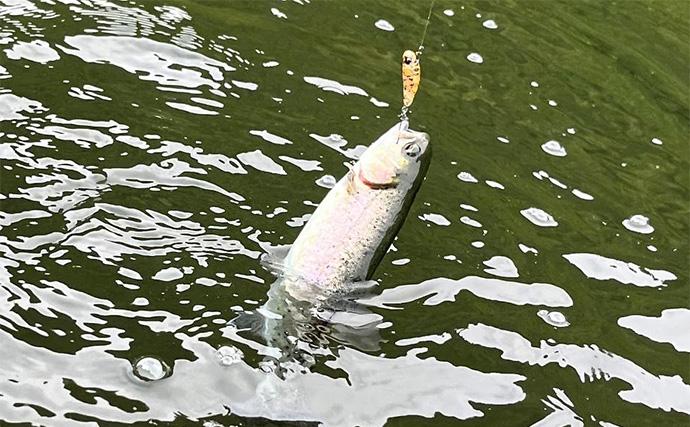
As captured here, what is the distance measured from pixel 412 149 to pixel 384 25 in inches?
142

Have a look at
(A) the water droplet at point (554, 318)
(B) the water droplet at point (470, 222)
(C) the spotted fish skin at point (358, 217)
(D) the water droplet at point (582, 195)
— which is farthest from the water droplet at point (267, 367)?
(D) the water droplet at point (582, 195)

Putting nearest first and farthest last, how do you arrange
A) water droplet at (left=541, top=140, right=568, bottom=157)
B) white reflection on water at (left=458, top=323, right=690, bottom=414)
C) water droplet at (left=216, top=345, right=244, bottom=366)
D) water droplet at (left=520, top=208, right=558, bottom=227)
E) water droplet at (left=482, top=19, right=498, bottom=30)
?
water droplet at (left=216, top=345, right=244, bottom=366) → white reflection on water at (left=458, top=323, right=690, bottom=414) → water droplet at (left=520, top=208, right=558, bottom=227) → water droplet at (left=541, top=140, right=568, bottom=157) → water droplet at (left=482, top=19, right=498, bottom=30)

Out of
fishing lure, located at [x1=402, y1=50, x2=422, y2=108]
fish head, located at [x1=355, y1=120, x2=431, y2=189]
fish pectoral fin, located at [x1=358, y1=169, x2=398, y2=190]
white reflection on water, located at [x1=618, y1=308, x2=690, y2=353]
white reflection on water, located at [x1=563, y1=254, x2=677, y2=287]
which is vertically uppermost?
fishing lure, located at [x1=402, y1=50, x2=422, y2=108]

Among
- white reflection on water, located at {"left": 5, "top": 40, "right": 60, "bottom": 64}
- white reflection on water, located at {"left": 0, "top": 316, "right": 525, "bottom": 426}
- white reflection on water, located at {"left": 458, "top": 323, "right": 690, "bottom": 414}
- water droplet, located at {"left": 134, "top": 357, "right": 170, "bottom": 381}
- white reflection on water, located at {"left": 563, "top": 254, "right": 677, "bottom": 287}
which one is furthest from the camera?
white reflection on water, located at {"left": 5, "top": 40, "right": 60, "bottom": 64}

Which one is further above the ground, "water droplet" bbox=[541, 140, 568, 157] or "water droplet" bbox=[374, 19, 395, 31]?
"water droplet" bbox=[374, 19, 395, 31]

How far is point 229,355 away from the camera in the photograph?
3746 mm

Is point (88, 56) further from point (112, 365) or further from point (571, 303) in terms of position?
point (571, 303)

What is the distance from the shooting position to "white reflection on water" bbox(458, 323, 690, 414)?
166 inches

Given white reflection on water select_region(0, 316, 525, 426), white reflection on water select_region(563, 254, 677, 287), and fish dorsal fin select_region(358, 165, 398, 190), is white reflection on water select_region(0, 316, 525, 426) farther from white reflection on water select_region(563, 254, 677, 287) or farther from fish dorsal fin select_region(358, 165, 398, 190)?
white reflection on water select_region(563, 254, 677, 287)

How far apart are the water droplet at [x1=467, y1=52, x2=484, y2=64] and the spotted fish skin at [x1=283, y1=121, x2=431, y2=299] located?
3312mm

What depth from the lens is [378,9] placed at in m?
7.31

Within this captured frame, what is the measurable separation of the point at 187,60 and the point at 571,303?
2.88m

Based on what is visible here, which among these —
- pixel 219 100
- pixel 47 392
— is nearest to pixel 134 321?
pixel 47 392

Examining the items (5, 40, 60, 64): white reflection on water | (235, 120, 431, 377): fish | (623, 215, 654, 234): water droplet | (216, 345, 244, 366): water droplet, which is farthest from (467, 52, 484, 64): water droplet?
(216, 345, 244, 366): water droplet
